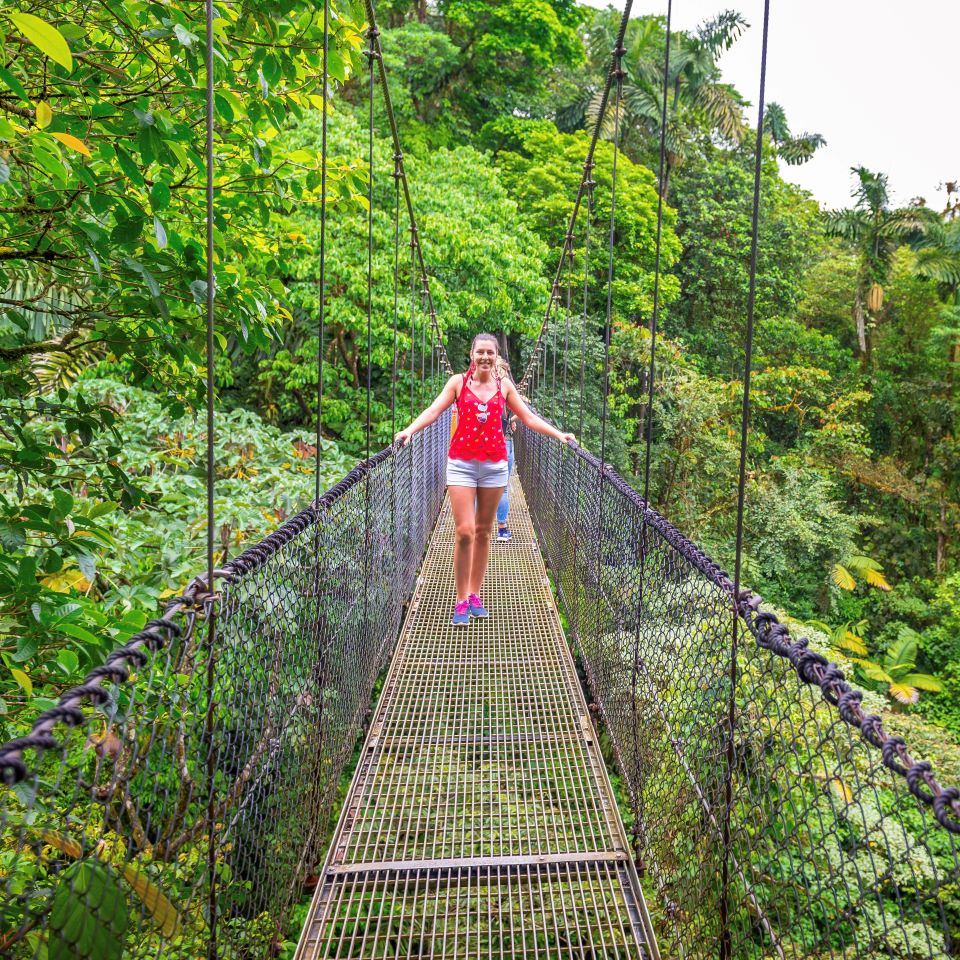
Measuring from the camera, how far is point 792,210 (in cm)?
1466

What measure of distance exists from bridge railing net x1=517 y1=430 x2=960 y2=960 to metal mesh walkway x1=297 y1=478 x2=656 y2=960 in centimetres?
10

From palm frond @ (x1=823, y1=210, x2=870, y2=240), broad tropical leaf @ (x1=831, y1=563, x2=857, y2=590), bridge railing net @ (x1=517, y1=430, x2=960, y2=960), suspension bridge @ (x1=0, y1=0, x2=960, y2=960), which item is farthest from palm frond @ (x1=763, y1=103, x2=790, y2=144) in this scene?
bridge railing net @ (x1=517, y1=430, x2=960, y2=960)

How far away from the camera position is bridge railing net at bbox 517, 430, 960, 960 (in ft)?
2.62

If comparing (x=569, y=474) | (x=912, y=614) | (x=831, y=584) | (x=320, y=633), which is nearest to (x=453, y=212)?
(x=569, y=474)

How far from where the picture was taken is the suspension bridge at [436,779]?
736 mm

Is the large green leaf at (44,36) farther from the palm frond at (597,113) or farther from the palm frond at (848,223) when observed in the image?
the palm frond at (848,223)

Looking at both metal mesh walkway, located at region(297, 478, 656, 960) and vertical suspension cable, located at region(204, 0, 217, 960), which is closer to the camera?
vertical suspension cable, located at region(204, 0, 217, 960)

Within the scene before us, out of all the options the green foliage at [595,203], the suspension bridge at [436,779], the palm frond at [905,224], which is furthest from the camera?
the palm frond at [905,224]

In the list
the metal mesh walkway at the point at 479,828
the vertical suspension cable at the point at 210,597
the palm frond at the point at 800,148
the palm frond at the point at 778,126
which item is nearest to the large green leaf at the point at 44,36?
the vertical suspension cable at the point at 210,597

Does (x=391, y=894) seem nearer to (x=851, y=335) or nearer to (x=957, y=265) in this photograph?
(x=957, y=265)

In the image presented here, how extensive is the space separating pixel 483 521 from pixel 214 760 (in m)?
1.53

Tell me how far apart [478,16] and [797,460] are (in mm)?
9282

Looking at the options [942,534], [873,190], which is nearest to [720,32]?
[873,190]

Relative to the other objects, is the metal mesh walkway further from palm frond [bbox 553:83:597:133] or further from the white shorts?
palm frond [bbox 553:83:597:133]
